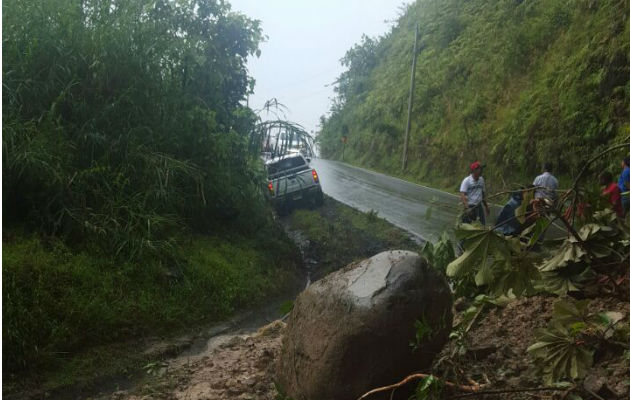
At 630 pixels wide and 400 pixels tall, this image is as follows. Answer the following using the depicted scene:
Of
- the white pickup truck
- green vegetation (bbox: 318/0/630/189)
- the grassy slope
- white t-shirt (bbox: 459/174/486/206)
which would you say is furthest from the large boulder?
the white pickup truck

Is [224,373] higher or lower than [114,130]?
lower

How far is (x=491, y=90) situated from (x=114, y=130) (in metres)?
18.5

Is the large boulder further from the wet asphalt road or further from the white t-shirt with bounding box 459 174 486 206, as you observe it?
the wet asphalt road

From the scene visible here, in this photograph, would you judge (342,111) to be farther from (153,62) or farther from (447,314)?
(447,314)

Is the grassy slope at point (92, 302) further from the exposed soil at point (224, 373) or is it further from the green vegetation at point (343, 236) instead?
the green vegetation at point (343, 236)

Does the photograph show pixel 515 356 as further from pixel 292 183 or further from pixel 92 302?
pixel 292 183

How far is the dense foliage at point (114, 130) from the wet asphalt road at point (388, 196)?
4.19m

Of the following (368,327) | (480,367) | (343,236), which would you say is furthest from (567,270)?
(343,236)

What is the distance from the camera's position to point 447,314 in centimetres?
388

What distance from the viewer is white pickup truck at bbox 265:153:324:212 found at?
14219 millimetres

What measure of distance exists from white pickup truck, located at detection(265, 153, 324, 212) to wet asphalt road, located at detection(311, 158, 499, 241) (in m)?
1.94

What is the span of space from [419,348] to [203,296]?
562 centimetres

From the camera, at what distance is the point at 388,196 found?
1958cm

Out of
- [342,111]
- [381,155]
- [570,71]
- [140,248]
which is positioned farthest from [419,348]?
[381,155]
